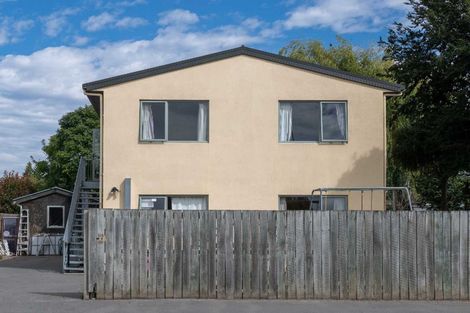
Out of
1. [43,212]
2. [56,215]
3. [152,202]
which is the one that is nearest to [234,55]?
[152,202]

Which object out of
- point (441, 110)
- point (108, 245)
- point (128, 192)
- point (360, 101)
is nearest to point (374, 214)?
point (108, 245)

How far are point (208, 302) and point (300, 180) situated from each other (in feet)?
23.9

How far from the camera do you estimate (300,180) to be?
19.5 metres

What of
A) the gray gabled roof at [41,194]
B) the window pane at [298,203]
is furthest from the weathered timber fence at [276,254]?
the gray gabled roof at [41,194]

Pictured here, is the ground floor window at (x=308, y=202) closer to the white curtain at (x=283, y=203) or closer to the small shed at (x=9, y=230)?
the white curtain at (x=283, y=203)

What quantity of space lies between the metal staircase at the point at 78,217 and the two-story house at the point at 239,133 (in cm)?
243

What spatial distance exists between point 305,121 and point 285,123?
0.59 metres

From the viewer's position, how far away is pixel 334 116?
19781 millimetres

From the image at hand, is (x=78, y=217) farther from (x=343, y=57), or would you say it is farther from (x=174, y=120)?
(x=343, y=57)

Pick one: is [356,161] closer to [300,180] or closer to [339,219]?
[300,180]

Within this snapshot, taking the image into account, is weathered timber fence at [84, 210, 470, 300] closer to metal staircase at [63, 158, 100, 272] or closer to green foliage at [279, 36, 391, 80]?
metal staircase at [63, 158, 100, 272]

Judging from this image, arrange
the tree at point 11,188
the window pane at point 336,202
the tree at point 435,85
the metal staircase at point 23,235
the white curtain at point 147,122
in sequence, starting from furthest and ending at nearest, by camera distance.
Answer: the tree at point 11,188 → the metal staircase at point 23,235 → the tree at point 435,85 → the white curtain at point 147,122 → the window pane at point 336,202

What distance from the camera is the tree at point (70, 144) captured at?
47625 mm

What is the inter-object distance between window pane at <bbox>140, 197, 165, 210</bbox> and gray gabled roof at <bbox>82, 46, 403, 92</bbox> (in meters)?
3.46
